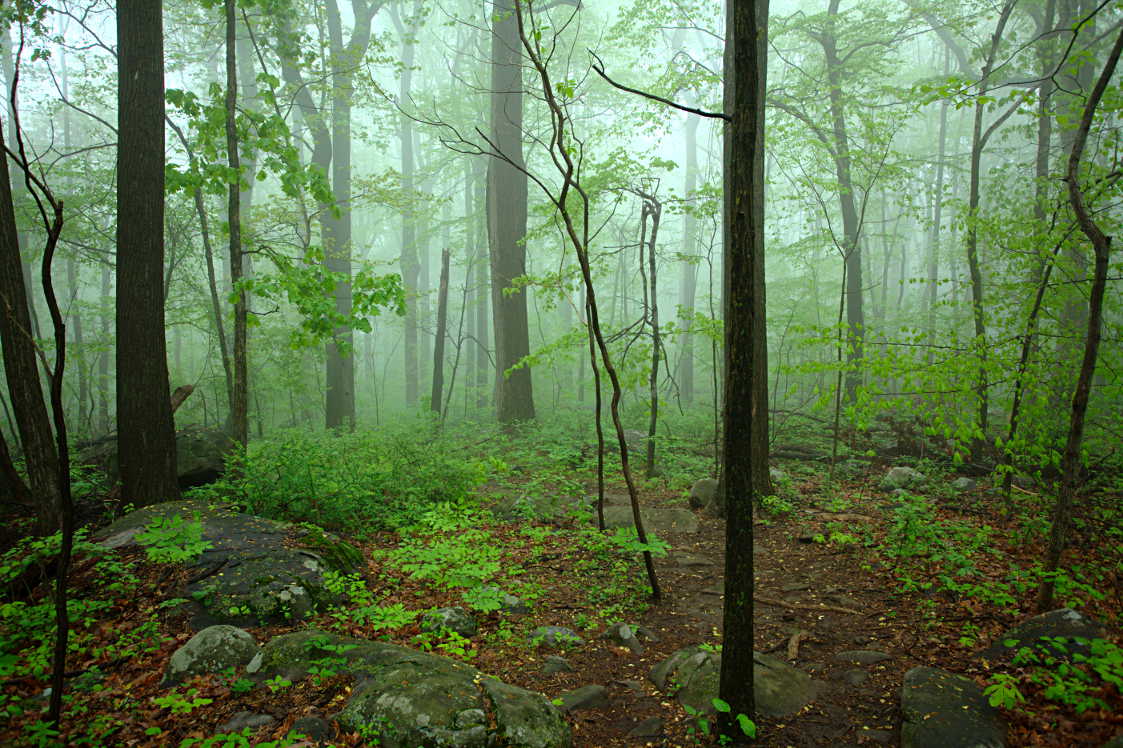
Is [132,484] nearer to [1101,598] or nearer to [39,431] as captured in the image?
[39,431]

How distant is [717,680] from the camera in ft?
12.5

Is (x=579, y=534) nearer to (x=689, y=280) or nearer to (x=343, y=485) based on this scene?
(x=343, y=485)

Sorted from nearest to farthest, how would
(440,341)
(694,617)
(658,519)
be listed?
(694,617), (658,519), (440,341)

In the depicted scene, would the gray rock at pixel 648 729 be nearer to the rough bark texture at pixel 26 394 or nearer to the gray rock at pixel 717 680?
the gray rock at pixel 717 680

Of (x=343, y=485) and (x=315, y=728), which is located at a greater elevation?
(x=343, y=485)

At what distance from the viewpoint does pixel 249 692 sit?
3.53 metres

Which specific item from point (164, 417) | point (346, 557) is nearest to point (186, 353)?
point (164, 417)

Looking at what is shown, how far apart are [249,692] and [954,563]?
5939 millimetres

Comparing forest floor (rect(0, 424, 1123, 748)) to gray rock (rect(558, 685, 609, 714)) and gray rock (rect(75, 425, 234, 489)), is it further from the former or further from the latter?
gray rock (rect(75, 425, 234, 489))

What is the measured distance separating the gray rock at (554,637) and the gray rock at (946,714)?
2265 mm

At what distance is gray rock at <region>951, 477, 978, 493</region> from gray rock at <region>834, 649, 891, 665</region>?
16.5 ft

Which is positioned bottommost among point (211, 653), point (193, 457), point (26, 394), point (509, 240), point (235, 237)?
point (211, 653)

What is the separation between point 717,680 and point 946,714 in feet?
4.21

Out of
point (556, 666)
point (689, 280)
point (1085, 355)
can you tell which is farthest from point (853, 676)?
point (689, 280)
